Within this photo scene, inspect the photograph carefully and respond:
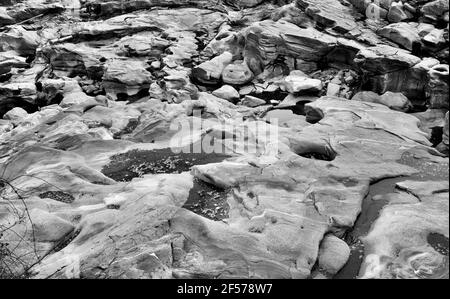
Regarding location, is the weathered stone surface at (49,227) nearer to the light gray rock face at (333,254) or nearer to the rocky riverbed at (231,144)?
the rocky riverbed at (231,144)

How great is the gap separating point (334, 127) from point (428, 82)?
4095 mm

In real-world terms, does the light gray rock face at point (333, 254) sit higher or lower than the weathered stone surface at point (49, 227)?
higher

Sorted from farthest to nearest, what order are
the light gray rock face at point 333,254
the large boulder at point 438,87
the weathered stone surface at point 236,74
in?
the weathered stone surface at point 236,74
the large boulder at point 438,87
the light gray rock face at point 333,254

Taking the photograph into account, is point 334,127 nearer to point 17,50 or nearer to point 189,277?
point 189,277

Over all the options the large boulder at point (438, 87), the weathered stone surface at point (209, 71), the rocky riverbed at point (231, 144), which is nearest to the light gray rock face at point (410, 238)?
the rocky riverbed at point (231, 144)

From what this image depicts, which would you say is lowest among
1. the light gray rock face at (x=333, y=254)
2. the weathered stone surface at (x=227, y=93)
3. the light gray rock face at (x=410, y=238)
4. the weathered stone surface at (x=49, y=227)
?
the weathered stone surface at (x=227, y=93)

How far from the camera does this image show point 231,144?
12727mm

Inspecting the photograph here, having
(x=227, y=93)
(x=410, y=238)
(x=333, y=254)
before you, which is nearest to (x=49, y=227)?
(x=333, y=254)

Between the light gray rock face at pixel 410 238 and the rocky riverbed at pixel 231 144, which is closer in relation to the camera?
the light gray rock face at pixel 410 238

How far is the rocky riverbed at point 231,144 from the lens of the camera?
8.04m

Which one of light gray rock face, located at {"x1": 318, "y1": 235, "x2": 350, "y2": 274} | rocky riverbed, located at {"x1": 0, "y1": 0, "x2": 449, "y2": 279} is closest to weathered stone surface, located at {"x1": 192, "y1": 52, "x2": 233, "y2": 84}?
rocky riverbed, located at {"x1": 0, "y1": 0, "x2": 449, "y2": 279}

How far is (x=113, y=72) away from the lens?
19.9 m

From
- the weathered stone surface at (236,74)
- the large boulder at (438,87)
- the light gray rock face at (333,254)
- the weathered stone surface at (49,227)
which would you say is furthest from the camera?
the weathered stone surface at (236,74)
